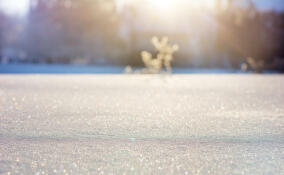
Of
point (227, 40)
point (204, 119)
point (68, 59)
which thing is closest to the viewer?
point (204, 119)

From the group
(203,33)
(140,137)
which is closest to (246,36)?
(203,33)

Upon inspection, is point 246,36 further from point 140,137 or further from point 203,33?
point 140,137

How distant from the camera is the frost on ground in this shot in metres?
3.33

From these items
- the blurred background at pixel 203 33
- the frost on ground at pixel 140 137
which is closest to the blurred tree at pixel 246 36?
the blurred background at pixel 203 33

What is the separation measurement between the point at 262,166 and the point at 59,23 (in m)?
40.6

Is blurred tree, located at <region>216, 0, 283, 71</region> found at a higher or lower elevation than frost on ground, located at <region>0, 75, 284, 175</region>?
higher

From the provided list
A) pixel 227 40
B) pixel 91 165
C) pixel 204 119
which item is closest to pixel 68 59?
pixel 227 40

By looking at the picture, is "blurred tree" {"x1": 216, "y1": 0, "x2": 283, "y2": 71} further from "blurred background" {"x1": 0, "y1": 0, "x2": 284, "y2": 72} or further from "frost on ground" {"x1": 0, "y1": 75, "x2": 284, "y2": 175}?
"frost on ground" {"x1": 0, "y1": 75, "x2": 284, "y2": 175}

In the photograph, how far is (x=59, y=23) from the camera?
42500 millimetres

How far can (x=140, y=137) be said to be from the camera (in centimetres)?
450

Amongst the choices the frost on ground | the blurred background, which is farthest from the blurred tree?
the frost on ground

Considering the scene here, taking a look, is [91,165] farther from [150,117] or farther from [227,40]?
[227,40]

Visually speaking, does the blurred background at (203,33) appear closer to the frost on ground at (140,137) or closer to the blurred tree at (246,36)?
the blurred tree at (246,36)

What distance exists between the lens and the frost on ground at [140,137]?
10.9 feet
